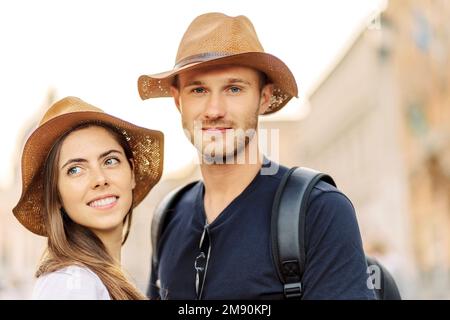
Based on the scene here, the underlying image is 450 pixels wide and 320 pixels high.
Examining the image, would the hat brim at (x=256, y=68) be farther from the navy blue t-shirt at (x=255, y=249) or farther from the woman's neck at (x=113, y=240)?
the woman's neck at (x=113, y=240)

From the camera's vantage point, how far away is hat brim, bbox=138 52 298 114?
343 centimetres

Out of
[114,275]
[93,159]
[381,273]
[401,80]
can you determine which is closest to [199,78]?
[93,159]

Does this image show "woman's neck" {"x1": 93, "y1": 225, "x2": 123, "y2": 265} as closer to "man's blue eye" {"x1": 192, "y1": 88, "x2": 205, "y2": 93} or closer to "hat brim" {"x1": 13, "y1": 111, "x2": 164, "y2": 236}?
"hat brim" {"x1": 13, "y1": 111, "x2": 164, "y2": 236}

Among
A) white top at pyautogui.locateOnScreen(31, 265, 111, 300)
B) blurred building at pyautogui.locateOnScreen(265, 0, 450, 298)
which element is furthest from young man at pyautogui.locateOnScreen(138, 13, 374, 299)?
blurred building at pyautogui.locateOnScreen(265, 0, 450, 298)

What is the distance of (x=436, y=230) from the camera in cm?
3212

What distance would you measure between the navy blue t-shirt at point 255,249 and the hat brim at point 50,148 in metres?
0.24

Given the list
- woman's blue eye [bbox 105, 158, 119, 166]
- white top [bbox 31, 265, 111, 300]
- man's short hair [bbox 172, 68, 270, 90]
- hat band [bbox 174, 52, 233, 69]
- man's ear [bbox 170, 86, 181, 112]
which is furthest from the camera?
man's ear [bbox 170, 86, 181, 112]

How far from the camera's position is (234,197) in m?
3.61

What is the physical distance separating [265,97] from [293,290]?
0.91 m

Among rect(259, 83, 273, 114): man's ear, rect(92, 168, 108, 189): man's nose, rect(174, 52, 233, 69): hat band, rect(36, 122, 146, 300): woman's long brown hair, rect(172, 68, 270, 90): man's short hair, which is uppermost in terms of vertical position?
rect(174, 52, 233, 69): hat band

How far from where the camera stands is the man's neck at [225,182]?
11.9ft

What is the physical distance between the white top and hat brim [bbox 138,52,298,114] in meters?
0.92
